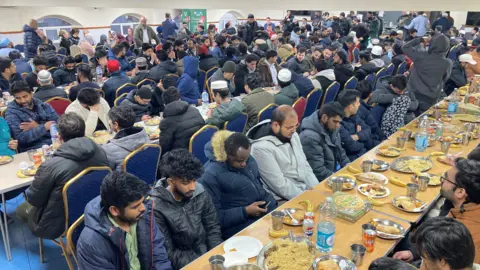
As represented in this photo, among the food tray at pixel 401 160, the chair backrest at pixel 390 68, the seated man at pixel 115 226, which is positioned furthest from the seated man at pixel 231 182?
the chair backrest at pixel 390 68

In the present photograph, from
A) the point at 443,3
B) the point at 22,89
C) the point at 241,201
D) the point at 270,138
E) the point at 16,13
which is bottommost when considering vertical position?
the point at 241,201

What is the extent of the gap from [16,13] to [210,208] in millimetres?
12673

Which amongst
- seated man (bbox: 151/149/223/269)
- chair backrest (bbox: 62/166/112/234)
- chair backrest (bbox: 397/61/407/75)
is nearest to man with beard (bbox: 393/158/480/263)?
seated man (bbox: 151/149/223/269)

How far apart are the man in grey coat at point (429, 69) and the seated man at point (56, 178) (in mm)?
4291

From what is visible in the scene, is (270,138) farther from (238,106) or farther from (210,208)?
(238,106)

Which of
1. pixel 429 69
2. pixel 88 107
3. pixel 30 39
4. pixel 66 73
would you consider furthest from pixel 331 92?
pixel 30 39

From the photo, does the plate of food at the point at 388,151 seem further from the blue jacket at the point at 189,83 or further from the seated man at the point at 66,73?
the seated man at the point at 66,73

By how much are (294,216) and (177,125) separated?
5.74ft

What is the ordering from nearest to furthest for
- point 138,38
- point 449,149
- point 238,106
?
point 449,149, point 238,106, point 138,38

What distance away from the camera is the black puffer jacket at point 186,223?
2.24 meters

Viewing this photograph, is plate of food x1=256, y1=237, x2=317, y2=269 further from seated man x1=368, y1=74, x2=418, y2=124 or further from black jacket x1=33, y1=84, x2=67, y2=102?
black jacket x1=33, y1=84, x2=67, y2=102

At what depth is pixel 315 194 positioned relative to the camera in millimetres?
2732

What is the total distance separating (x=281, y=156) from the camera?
304 centimetres

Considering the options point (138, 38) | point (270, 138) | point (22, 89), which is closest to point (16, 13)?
point (138, 38)
